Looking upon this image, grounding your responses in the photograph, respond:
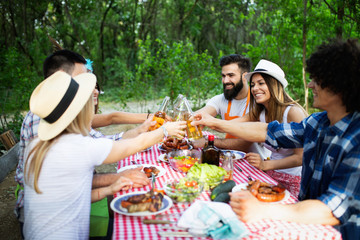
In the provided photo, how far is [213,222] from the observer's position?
1.53m

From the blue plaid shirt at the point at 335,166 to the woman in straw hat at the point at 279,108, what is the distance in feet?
2.05

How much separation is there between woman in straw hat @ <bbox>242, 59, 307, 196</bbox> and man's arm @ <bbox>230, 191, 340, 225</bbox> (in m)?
1.11

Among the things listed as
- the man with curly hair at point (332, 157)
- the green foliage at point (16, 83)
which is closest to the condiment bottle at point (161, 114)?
the man with curly hair at point (332, 157)

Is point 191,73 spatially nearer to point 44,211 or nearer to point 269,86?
point 269,86

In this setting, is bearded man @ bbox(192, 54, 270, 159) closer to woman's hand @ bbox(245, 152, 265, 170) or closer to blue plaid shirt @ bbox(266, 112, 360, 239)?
woman's hand @ bbox(245, 152, 265, 170)

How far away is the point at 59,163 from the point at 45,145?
155 mm

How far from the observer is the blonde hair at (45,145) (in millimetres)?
1698

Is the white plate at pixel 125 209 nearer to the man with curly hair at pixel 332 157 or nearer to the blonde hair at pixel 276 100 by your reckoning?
the man with curly hair at pixel 332 157

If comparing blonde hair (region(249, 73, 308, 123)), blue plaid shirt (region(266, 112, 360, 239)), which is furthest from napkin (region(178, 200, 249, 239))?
blonde hair (region(249, 73, 308, 123))

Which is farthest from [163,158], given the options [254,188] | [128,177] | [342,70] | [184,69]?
[184,69]

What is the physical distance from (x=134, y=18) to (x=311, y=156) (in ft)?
46.4

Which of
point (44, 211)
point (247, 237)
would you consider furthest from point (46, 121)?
point (247, 237)

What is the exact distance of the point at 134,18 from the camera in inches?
577

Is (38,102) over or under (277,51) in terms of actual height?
under
